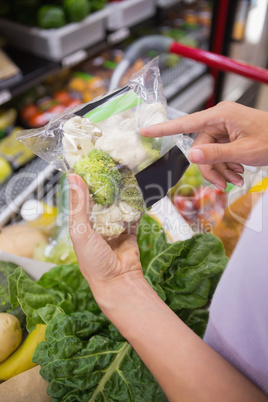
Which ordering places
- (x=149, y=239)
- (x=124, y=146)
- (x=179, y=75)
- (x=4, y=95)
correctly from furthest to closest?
(x=179, y=75)
(x=4, y=95)
(x=149, y=239)
(x=124, y=146)

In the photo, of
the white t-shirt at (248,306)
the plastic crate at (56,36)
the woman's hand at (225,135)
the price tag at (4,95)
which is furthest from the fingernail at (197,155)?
the plastic crate at (56,36)

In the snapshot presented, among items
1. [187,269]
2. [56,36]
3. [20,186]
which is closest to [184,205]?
[187,269]

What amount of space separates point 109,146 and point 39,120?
148 centimetres

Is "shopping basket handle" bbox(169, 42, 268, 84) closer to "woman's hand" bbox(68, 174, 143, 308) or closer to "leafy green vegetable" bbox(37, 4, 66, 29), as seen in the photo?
"leafy green vegetable" bbox(37, 4, 66, 29)

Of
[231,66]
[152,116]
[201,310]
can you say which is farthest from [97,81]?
[201,310]

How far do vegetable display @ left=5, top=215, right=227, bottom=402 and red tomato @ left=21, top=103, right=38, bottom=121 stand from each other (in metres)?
1.42

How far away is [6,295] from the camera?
95cm

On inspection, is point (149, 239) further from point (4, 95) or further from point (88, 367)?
point (4, 95)

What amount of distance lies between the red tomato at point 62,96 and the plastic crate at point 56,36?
17.3 inches

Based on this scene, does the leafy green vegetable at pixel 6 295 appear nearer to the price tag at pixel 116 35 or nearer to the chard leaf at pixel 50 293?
the chard leaf at pixel 50 293

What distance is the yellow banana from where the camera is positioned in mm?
854

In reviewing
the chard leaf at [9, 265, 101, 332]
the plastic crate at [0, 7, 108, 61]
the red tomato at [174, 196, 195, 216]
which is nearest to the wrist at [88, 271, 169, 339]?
the chard leaf at [9, 265, 101, 332]

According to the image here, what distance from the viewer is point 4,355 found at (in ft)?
2.83

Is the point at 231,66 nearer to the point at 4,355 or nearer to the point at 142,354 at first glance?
the point at 142,354
